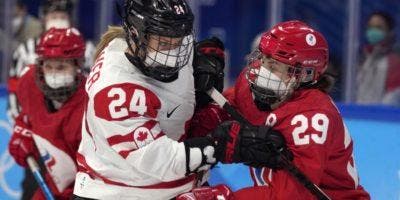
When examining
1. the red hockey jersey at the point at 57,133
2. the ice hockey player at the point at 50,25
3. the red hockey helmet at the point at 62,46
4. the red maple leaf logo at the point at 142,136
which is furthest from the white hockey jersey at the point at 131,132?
the ice hockey player at the point at 50,25

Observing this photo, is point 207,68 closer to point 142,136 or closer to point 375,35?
point 142,136

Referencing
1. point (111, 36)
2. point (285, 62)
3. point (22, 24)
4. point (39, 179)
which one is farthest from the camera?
point (22, 24)

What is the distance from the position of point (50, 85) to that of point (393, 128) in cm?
139

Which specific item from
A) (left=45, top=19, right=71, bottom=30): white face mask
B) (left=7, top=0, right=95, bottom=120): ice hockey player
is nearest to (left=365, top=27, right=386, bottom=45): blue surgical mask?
(left=7, top=0, right=95, bottom=120): ice hockey player

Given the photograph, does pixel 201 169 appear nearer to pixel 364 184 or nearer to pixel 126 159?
pixel 126 159

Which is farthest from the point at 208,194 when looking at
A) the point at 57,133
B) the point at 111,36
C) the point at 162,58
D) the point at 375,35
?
the point at 375,35

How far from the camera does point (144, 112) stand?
10.7ft

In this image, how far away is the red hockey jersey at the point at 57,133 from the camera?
13.6ft

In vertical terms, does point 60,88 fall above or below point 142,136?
below

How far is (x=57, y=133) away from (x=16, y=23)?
13.5ft

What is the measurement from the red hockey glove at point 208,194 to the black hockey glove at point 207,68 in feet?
1.14

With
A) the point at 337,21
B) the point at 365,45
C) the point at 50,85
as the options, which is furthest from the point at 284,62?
the point at 337,21

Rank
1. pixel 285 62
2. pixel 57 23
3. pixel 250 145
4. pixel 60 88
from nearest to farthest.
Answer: pixel 250 145, pixel 285 62, pixel 60 88, pixel 57 23

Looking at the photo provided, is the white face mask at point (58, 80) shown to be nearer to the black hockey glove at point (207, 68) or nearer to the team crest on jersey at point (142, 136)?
the black hockey glove at point (207, 68)
